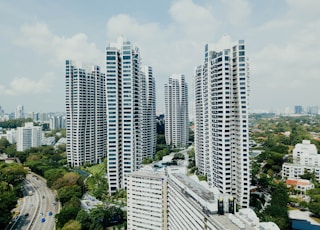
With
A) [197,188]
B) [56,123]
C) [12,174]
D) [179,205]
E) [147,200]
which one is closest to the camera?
[197,188]

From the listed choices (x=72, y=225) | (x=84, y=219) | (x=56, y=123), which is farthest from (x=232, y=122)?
(x=56, y=123)

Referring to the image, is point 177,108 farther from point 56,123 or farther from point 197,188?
point 56,123

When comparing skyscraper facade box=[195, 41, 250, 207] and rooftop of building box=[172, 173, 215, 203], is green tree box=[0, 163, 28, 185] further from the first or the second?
skyscraper facade box=[195, 41, 250, 207]

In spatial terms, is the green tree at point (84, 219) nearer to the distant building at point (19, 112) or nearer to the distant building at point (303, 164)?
the distant building at point (303, 164)

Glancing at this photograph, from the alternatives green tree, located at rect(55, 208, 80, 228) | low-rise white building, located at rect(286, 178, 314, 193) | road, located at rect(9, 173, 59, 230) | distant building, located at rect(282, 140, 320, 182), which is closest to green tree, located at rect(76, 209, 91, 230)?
green tree, located at rect(55, 208, 80, 228)

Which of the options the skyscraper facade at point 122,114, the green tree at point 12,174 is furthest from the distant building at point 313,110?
the green tree at point 12,174
